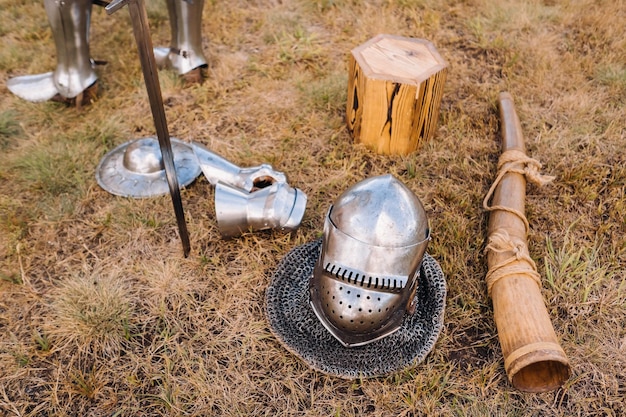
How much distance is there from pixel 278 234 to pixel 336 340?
80 centimetres

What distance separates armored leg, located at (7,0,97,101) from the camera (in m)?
3.47

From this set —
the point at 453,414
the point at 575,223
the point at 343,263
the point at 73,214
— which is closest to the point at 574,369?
the point at 453,414

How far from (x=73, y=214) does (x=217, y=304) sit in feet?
3.78

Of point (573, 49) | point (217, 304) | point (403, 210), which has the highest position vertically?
point (403, 210)

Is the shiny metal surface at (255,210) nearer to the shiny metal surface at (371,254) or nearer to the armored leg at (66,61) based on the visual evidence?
the shiny metal surface at (371,254)

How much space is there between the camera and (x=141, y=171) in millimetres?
3352

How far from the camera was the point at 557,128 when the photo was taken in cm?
375

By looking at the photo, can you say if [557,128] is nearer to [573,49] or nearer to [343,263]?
[573,49]

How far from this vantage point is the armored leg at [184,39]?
387 centimetres

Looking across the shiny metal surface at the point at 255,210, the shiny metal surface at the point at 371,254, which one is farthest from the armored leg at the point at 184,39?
the shiny metal surface at the point at 371,254

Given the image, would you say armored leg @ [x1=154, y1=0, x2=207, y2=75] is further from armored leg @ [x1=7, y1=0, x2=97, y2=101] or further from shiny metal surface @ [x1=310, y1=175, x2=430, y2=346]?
shiny metal surface @ [x1=310, y1=175, x2=430, y2=346]

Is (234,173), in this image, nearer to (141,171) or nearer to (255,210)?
(255,210)

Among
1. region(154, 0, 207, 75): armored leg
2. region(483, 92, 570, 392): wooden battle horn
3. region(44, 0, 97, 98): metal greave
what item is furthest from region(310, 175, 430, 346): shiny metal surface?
region(44, 0, 97, 98): metal greave

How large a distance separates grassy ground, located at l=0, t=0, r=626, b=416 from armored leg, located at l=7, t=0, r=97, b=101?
0.13 m
